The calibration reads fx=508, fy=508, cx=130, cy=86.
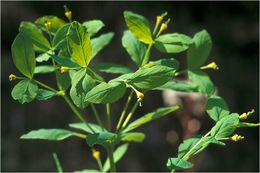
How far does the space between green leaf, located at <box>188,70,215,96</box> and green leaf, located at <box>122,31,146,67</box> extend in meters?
0.10

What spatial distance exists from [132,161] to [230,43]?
84 cm

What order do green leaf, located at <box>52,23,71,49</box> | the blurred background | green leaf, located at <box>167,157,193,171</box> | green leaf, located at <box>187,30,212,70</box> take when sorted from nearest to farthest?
green leaf, located at <box>167,157,193,171</box> < green leaf, located at <box>52,23,71,49</box> < green leaf, located at <box>187,30,212,70</box> < the blurred background

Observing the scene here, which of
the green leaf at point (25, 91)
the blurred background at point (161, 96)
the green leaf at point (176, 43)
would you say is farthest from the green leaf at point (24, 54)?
the blurred background at point (161, 96)

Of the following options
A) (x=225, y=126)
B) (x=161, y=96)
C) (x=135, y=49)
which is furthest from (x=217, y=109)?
(x=161, y=96)

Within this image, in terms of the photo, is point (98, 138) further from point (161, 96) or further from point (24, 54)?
point (161, 96)

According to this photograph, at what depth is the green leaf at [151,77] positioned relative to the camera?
720 mm

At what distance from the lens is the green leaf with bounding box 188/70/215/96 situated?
88 centimetres

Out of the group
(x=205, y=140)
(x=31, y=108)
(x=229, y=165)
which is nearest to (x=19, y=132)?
(x=31, y=108)

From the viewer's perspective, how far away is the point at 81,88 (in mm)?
742

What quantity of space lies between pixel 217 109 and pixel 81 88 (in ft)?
0.75

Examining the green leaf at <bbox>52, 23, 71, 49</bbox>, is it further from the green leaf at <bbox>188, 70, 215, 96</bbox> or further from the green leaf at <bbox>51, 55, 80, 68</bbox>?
the green leaf at <bbox>188, 70, 215, 96</bbox>

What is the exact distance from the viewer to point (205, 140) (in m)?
0.73

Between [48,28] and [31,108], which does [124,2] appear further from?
[48,28]

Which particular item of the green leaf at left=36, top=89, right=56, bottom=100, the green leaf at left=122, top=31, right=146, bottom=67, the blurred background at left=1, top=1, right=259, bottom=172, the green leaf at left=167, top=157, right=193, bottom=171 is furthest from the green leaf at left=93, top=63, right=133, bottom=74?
the blurred background at left=1, top=1, right=259, bottom=172
